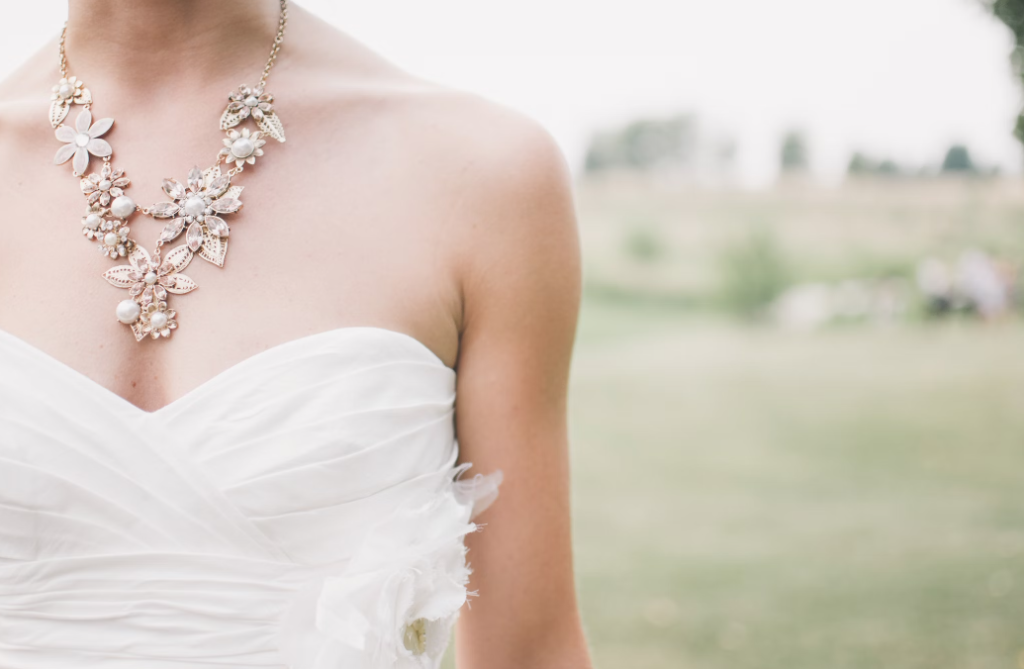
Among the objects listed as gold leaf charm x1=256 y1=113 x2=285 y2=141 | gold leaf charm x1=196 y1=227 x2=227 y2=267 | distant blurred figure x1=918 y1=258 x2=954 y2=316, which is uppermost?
gold leaf charm x1=256 y1=113 x2=285 y2=141

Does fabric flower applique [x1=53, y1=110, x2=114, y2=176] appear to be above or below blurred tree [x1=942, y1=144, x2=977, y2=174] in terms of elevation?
above

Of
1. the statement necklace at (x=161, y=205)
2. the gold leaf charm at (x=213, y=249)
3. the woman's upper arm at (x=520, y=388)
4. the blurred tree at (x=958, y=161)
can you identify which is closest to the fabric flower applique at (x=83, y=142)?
the statement necklace at (x=161, y=205)

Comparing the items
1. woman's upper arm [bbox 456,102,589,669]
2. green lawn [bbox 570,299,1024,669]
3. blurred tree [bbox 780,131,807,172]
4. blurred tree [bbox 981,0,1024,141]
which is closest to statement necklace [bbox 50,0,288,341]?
woman's upper arm [bbox 456,102,589,669]

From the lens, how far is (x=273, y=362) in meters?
1.12

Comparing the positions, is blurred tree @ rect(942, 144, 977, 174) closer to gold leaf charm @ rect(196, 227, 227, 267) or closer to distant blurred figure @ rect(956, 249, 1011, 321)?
distant blurred figure @ rect(956, 249, 1011, 321)

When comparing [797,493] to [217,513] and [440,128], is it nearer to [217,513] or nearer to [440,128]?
[440,128]

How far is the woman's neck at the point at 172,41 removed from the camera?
4.19 feet

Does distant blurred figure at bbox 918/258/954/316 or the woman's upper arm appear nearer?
the woman's upper arm

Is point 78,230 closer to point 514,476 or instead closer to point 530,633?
point 514,476

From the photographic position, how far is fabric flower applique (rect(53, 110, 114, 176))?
1.28 m

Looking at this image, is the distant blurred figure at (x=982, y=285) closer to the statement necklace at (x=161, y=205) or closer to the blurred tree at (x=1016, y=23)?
the blurred tree at (x=1016, y=23)

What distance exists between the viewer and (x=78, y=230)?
124 cm

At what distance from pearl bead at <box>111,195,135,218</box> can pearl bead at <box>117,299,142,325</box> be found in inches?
5.5

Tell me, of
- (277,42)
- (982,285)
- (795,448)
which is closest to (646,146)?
(795,448)
